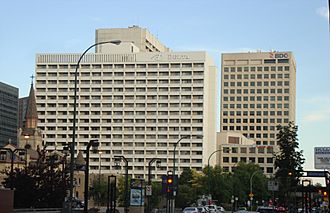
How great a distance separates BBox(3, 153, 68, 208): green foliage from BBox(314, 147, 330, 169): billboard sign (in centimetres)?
2626

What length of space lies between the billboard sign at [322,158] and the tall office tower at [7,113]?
130133 millimetres

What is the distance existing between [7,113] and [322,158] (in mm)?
139548

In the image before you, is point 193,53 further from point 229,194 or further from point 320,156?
point 320,156

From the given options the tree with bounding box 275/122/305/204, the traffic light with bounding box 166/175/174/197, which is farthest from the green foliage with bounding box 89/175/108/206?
the traffic light with bounding box 166/175/174/197

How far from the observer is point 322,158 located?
191ft

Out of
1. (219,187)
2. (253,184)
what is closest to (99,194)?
(219,187)

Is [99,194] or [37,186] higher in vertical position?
[37,186]

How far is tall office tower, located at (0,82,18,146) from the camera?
179625 millimetres

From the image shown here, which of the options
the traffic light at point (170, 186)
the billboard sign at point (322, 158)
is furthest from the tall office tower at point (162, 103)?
the traffic light at point (170, 186)

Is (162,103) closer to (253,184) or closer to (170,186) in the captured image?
(253,184)

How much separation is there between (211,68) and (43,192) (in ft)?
452

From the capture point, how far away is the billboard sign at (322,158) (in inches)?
2270

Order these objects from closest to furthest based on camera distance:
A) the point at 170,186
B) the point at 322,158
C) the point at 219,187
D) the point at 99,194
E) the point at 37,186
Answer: the point at 170,186
the point at 322,158
the point at 37,186
the point at 219,187
the point at 99,194

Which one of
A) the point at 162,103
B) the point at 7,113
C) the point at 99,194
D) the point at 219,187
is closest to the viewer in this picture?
the point at 219,187
